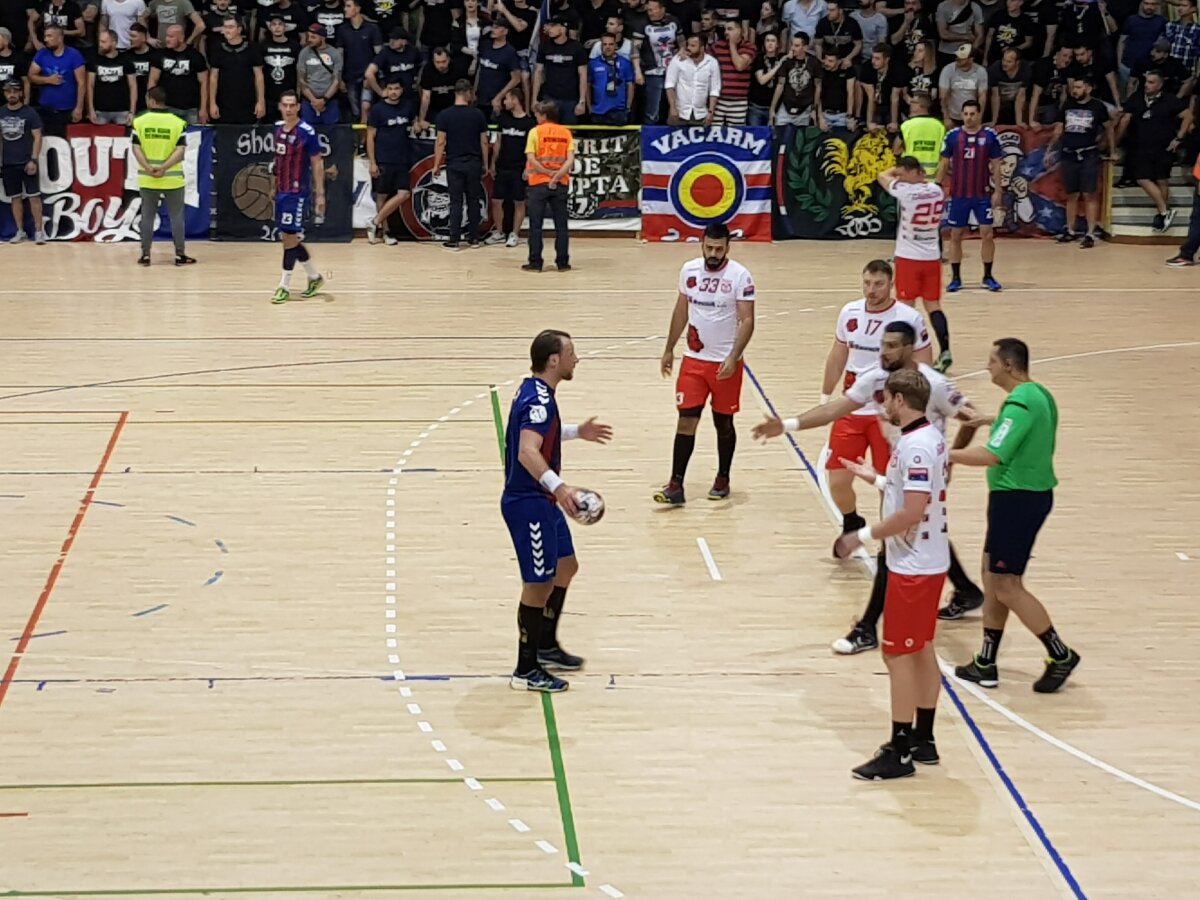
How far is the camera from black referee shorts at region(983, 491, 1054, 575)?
997 cm

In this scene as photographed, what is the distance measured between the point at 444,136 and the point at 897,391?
1644cm

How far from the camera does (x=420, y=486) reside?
14.1m

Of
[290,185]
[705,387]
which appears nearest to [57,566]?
[705,387]

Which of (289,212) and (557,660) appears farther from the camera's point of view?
(289,212)

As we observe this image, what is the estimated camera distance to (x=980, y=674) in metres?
10.3

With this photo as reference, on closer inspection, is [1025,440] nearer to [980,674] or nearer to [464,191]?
[980,674]

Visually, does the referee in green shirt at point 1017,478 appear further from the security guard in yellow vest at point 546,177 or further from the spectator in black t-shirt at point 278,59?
the spectator in black t-shirt at point 278,59

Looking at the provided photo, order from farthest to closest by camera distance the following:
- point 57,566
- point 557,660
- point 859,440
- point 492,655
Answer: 1. point 57,566
2. point 859,440
3. point 492,655
4. point 557,660

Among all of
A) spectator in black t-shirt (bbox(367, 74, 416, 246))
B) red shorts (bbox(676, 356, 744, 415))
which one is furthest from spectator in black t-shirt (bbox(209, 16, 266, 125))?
red shorts (bbox(676, 356, 744, 415))

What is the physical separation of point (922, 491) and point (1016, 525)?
139 centimetres

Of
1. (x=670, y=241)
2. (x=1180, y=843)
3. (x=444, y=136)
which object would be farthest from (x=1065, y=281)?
(x=1180, y=843)

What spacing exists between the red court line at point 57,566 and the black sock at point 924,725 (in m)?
5.35

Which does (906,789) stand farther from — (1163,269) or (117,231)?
(117,231)

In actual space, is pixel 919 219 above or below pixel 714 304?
above
